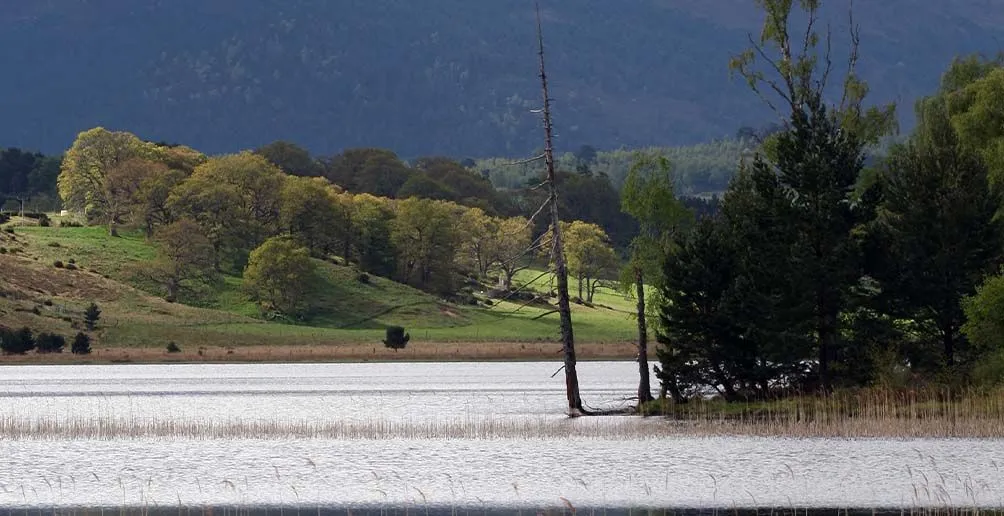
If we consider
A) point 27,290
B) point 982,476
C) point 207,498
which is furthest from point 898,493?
point 27,290

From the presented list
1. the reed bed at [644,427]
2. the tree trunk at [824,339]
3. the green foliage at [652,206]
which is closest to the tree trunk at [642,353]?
the green foliage at [652,206]

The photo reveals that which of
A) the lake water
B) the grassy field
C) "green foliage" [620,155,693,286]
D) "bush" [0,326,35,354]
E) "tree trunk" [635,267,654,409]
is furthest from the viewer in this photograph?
the grassy field

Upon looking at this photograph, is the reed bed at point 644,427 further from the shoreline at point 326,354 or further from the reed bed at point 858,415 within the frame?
the shoreline at point 326,354

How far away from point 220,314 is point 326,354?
29.7 m

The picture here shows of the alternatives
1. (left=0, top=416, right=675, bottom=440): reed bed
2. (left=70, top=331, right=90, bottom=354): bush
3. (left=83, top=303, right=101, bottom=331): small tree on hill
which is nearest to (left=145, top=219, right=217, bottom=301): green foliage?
(left=83, top=303, right=101, bottom=331): small tree on hill

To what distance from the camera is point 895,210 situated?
68.1m

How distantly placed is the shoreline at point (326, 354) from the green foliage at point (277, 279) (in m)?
24.6

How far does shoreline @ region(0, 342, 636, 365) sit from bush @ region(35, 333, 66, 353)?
0.95m

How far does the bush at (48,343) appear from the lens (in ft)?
481

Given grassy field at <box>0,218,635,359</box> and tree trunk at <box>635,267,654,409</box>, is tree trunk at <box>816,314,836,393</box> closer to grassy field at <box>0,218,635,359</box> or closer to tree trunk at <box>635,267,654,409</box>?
tree trunk at <box>635,267,654,409</box>

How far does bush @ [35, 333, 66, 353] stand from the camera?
14650 cm

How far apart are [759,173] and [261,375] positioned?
2571 inches

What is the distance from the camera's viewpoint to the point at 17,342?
477 ft

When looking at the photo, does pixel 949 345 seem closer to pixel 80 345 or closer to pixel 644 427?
pixel 644 427
